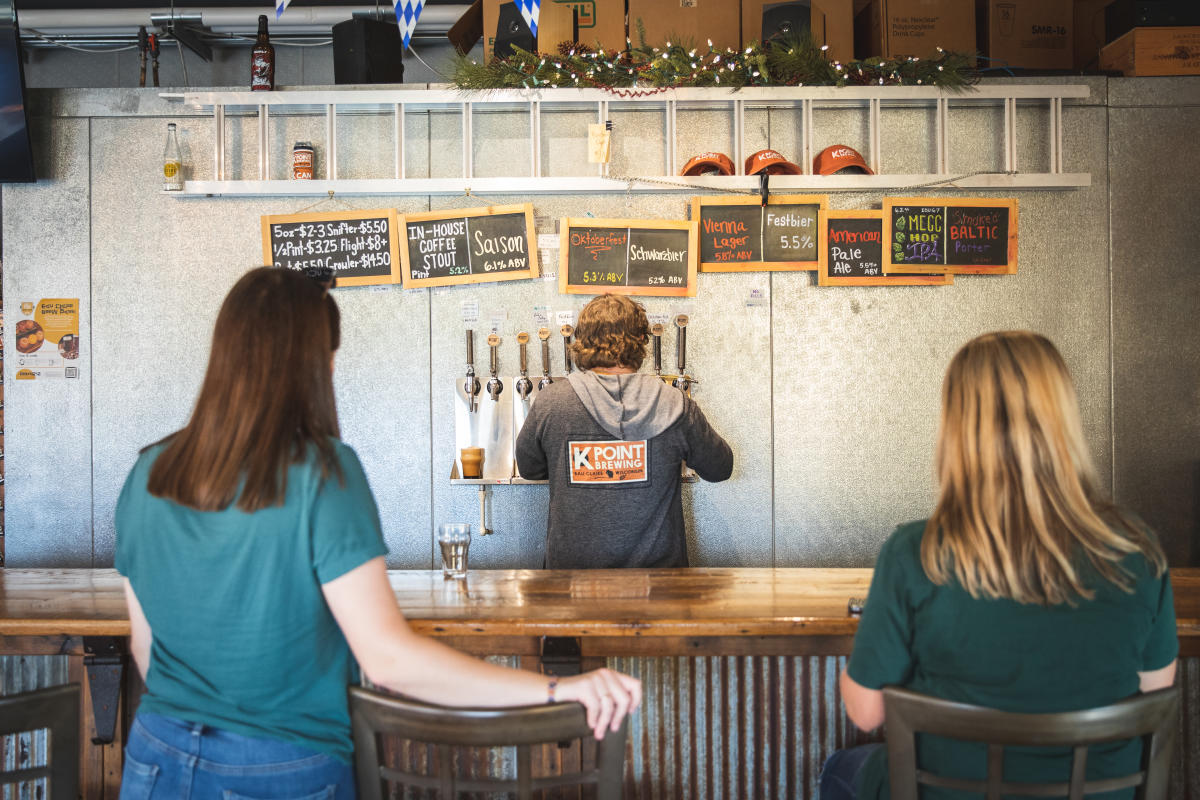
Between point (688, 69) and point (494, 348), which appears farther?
point (494, 348)

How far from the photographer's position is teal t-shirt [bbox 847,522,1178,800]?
3.94 ft

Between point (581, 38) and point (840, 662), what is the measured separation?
95.9 inches

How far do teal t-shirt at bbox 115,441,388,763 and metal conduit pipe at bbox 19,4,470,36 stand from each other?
3.31 metres

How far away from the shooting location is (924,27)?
3.22 meters

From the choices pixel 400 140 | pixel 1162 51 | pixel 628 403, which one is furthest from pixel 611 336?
pixel 1162 51

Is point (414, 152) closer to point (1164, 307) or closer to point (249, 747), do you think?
point (249, 747)

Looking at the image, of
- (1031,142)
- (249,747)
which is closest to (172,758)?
(249,747)

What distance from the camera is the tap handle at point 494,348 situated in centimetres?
326

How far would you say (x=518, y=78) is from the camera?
3133 mm

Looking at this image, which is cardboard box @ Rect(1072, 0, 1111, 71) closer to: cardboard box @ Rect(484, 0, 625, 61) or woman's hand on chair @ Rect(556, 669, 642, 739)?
cardboard box @ Rect(484, 0, 625, 61)

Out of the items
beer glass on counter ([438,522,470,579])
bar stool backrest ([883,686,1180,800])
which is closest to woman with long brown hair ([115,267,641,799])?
bar stool backrest ([883,686,1180,800])

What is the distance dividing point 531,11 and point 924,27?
4.86 feet

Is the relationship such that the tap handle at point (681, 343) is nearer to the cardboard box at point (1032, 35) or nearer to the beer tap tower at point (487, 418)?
the beer tap tower at point (487, 418)

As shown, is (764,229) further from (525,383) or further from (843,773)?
(843,773)
